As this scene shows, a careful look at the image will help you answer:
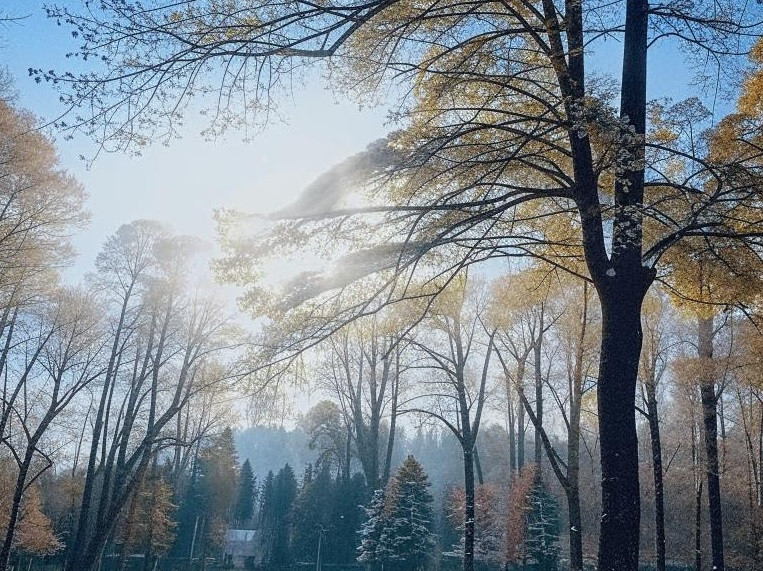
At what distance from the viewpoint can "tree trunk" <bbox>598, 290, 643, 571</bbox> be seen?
13.7 feet

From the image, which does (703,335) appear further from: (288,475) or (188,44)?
(288,475)

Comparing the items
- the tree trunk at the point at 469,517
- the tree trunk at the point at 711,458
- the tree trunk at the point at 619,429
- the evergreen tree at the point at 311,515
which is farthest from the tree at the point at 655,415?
the evergreen tree at the point at 311,515

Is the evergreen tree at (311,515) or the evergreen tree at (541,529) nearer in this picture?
the evergreen tree at (541,529)

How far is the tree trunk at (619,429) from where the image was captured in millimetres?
4168

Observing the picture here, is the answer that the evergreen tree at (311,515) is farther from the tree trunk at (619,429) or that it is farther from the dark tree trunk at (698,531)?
the tree trunk at (619,429)

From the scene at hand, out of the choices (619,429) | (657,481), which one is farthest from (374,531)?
(619,429)

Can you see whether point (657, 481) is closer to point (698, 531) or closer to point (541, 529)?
point (698, 531)

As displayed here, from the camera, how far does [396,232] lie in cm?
528

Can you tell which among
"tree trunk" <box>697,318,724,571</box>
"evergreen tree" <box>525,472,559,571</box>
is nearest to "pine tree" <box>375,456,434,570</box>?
"evergreen tree" <box>525,472,559,571</box>

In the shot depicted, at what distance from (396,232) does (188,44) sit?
2670 millimetres

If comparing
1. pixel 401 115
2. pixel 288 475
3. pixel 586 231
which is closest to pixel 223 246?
pixel 401 115

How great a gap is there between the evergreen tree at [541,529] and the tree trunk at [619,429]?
74.2 ft

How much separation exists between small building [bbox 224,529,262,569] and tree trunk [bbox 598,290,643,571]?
40.8m

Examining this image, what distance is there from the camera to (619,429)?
4.40m
